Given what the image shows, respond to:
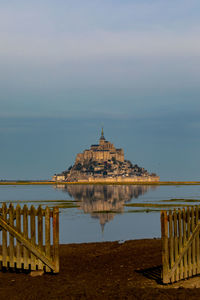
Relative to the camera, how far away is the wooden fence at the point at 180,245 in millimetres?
11844

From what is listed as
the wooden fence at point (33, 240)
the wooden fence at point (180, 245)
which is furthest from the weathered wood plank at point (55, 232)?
the wooden fence at point (180, 245)

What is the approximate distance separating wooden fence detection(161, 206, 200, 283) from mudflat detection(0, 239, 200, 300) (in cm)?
32

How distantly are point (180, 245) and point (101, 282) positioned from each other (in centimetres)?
259

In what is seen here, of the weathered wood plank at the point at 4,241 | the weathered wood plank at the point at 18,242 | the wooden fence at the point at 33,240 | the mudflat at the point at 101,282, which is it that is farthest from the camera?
the weathered wood plank at the point at 4,241

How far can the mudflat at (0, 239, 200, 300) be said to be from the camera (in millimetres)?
10555

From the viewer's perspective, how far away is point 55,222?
12875mm

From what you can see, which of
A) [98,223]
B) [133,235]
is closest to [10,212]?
[133,235]

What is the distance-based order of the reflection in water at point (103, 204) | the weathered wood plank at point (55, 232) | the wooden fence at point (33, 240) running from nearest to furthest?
the weathered wood plank at point (55, 232) < the wooden fence at point (33, 240) < the reflection in water at point (103, 204)

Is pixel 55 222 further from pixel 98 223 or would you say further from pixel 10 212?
pixel 98 223

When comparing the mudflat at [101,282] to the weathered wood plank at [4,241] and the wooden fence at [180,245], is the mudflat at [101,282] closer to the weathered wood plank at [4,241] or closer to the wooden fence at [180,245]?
the wooden fence at [180,245]

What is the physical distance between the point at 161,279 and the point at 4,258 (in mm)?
5135

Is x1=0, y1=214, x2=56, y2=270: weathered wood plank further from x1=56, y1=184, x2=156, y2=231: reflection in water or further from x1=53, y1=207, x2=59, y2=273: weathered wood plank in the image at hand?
x1=56, y1=184, x2=156, y2=231: reflection in water

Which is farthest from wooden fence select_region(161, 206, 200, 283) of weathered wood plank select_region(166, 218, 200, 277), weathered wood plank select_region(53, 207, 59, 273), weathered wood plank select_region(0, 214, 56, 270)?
weathered wood plank select_region(0, 214, 56, 270)

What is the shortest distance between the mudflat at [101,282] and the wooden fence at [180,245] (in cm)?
32
